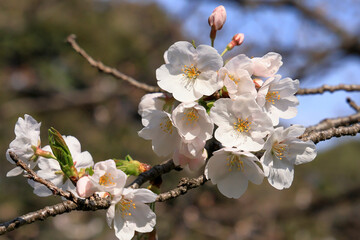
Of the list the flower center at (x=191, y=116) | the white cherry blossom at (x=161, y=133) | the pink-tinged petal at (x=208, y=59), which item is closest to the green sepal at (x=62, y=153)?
the white cherry blossom at (x=161, y=133)

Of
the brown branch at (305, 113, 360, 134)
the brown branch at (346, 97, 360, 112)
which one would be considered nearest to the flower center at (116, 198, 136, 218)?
the brown branch at (305, 113, 360, 134)

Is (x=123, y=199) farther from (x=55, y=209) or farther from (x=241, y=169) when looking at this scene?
(x=241, y=169)

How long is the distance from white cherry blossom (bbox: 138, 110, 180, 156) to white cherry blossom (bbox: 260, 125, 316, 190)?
0.27 metres

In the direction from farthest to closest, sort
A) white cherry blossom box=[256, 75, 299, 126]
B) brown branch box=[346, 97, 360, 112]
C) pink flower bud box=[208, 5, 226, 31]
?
brown branch box=[346, 97, 360, 112] < pink flower bud box=[208, 5, 226, 31] < white cherry blossom box=[256, 75, 299, 126]

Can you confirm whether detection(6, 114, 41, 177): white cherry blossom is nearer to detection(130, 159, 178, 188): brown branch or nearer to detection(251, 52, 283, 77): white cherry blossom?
detection(130, 159, 178, 188): brown branch

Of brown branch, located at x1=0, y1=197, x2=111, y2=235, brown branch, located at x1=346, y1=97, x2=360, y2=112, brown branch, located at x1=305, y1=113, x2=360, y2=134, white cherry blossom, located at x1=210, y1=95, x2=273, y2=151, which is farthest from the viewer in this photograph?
brown branch, located at x1=346, y1=97, x2=360, y2=112

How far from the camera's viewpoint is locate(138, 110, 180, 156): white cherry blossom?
1.09 metres

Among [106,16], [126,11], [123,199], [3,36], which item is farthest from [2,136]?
[123,199]

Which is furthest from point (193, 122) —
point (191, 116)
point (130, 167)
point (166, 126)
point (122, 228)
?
point (122, 228)

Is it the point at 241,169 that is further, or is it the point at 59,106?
the point at 59,106

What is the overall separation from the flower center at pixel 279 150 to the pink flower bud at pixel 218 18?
1.40 feet

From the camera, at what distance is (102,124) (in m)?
10.5

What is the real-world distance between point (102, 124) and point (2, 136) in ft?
9.54

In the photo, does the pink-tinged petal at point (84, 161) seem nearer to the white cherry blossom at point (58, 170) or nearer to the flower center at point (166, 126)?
the white cherry blossom at point (58, 170)
